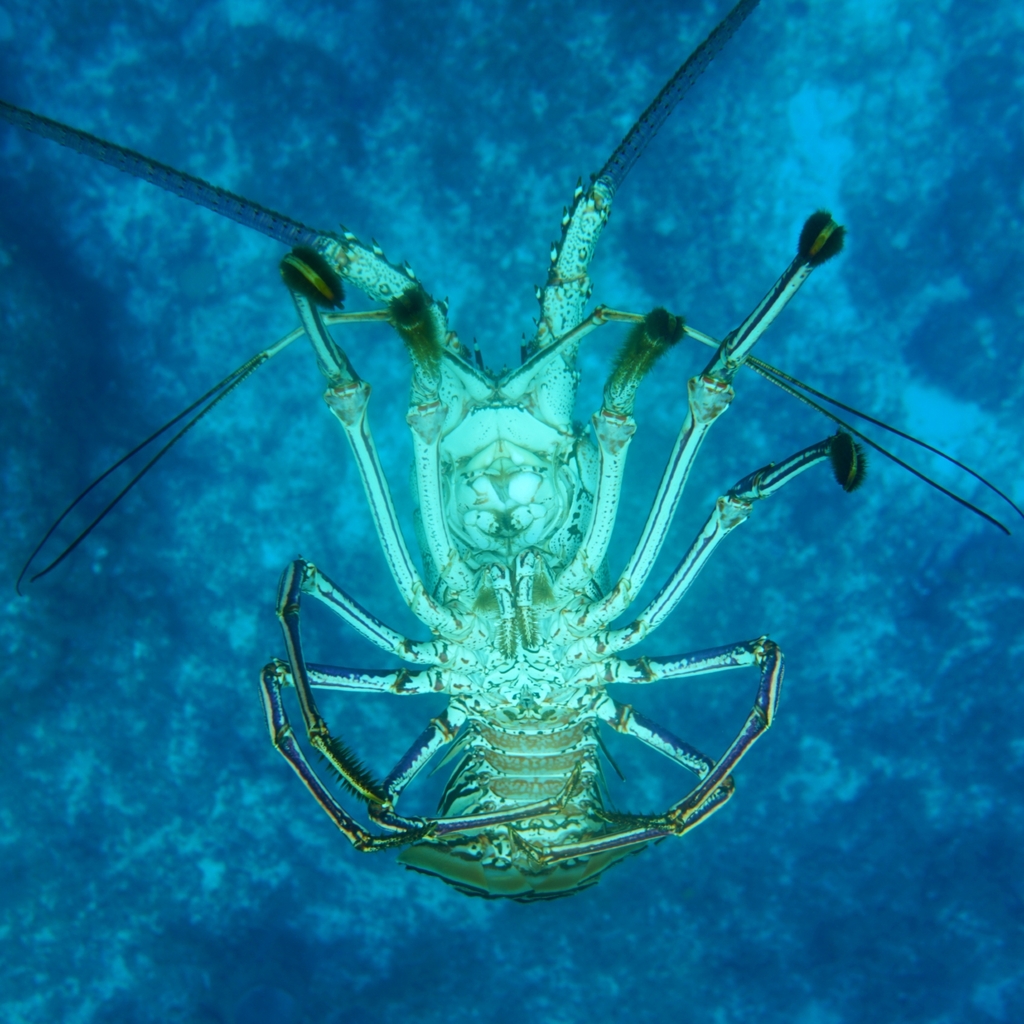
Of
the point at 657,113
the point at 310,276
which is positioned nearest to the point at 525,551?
the point at 310,276

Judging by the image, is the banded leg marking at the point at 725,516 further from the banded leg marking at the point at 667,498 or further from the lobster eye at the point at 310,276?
the lobster eye at the point at 310,276

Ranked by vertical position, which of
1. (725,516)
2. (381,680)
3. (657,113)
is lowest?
(381,680)

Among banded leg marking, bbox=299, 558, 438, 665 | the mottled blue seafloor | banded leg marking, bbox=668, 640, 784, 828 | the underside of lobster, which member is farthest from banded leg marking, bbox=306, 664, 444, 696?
the mottled blue seafloor

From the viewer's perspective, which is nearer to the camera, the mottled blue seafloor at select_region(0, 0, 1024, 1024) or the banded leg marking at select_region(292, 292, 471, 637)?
the banded leg marking at select_region(292, 292, 471, 637)

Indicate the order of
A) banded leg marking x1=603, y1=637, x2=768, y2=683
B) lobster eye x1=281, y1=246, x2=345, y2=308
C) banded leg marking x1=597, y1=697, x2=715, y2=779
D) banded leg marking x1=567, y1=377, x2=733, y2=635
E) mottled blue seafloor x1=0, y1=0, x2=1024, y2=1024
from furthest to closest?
mottled blue seafloor x1=0, y1=0, x2=1024, y2=1024 → banded leg marking x1=597, y1=697, x2=715, y2=779 → banded leg marking x1=603, y1=637, x2=768, y2=683 → banded leg marking x1=567, y1=377, x2=733, y2=635 → lobster eye x1=281, y1=246, x2=345, y2=308

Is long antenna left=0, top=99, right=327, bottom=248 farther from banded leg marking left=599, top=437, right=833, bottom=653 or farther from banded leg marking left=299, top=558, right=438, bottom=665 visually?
banded leg marking left=599, top=437, right=833, bottom=653

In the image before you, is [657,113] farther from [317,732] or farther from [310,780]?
[310,780]

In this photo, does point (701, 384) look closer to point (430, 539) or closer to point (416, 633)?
point (430, 539)

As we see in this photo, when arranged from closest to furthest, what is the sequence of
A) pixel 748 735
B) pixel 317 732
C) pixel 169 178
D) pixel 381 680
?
pixel 169 178 < pixel 317 732 < pixel 748 735 < pixel 381 680

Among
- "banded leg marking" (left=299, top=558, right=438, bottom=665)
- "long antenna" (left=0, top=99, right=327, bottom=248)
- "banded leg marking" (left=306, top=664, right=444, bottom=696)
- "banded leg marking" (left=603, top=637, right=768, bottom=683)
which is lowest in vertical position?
"banded leg marking" (left=603, top=637, right=768, bottom=683)

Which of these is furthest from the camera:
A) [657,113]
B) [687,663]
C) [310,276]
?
[687,663]
